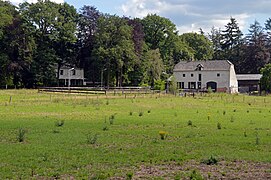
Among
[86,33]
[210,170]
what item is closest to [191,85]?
[86,33]

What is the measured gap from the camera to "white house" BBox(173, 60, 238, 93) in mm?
95875

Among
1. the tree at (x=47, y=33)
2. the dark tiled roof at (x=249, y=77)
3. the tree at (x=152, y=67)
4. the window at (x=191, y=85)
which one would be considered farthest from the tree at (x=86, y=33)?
the dark tiled roof at (x=249, y=77)

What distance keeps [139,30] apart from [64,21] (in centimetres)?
1839

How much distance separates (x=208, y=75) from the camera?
98.7 m

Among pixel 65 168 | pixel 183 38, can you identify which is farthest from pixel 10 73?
pixel 65 168

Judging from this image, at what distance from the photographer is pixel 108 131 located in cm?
1997

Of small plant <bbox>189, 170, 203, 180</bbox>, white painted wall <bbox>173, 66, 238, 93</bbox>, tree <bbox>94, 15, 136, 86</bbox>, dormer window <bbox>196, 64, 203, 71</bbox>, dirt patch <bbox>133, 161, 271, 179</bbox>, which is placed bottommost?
dirt patch <bbox>133, 161, 271, 179</bbox>

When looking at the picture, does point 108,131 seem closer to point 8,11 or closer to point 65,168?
point 65,168

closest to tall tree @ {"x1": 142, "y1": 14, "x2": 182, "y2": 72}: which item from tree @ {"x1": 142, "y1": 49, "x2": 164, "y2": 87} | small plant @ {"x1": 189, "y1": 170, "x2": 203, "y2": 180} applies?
tree @ {"x1": 142, "y1": 49, "x2": 164, "y2": 87}

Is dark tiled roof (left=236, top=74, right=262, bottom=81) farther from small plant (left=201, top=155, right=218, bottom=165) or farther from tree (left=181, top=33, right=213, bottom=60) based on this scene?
small plant (left=201, top=155, right=218, bottom=165)

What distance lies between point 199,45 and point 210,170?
407 feet

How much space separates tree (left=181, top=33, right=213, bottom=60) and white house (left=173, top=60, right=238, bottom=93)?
1223 inches

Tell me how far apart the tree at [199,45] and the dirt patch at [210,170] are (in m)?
121

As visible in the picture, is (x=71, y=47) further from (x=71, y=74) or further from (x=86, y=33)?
(x=71, y=74)
